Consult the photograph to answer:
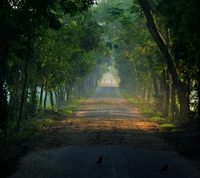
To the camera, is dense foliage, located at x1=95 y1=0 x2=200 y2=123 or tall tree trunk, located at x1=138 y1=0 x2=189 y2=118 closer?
dense foliage, located at x1=95 y1=0 x2=200 y2=123

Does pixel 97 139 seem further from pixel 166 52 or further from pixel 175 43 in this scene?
pixel 166 52

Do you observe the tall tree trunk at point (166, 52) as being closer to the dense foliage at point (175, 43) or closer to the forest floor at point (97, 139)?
the dense foliage at point (175, 43)

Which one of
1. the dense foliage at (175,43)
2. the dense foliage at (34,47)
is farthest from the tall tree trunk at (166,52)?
the dense foliage at (34,47)

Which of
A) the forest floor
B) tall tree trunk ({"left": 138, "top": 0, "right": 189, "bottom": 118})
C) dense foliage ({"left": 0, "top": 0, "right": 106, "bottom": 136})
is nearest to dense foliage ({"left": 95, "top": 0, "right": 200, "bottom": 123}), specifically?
tall tree trunk ({"left": 138, "top": 0, "right": 189, "bottom": 118})

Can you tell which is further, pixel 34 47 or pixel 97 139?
pixel 34 47

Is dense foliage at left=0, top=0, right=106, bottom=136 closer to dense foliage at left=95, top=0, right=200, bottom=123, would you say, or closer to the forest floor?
the forest floor

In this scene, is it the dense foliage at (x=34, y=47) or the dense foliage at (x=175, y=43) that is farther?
the dense foliage at (x=175, y=43)

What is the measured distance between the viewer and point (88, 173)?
12070 mm

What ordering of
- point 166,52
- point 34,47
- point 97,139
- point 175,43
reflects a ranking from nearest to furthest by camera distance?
point 97,139 < point 175,43 < point 34,47 < point 166,52

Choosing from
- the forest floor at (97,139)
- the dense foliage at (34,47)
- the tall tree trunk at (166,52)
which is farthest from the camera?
the tall tree trunk at (166,52)

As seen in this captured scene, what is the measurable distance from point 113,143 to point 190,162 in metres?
4.27

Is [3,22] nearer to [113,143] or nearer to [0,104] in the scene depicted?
[0,104]

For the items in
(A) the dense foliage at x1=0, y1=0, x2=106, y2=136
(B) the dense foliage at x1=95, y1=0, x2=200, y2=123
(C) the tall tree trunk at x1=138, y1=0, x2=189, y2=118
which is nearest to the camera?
(A) the dense foliage at x1=0, y1=0, x2=106, y2=136

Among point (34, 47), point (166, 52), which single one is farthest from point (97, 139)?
point (166, 52)
